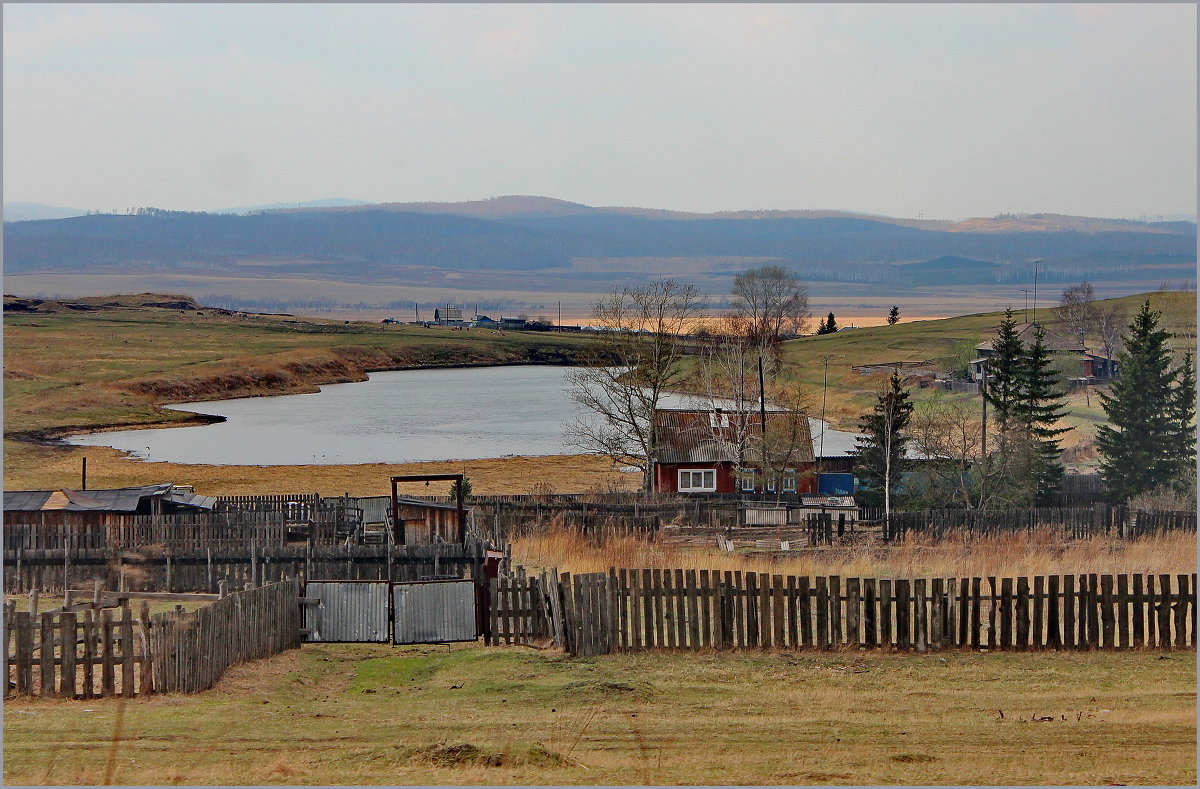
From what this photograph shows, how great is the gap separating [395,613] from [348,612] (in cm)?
67

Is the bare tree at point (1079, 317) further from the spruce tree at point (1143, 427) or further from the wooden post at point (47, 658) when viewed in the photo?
the wooden post at point (47, 658)

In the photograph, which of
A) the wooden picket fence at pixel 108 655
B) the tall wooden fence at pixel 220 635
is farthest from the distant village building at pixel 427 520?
the wooden picket fence at pixel 108 655

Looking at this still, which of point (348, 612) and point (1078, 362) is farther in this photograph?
point (1078, 362)

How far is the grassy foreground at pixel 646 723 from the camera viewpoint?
10.5 m

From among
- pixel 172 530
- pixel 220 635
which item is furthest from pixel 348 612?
pixel 172 530

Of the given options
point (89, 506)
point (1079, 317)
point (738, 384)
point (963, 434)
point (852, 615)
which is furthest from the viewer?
point (1079, 317)

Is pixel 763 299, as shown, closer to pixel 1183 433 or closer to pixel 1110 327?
pixel 1183 433

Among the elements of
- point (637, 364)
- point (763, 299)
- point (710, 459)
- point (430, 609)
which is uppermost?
point (763, 299)

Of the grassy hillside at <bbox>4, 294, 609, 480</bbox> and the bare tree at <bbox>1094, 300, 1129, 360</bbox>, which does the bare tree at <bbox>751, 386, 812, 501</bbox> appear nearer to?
the grassy hillside at <bbox>4, 294, 609, 480</bbox>

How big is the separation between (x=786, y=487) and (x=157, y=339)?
122m

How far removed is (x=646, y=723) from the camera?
39.8 feet

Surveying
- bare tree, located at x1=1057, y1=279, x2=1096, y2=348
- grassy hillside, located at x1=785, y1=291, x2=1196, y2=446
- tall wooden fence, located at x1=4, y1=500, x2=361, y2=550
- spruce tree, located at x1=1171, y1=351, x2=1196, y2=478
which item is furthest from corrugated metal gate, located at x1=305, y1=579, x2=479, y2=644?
bare tree, located at x1=1057, y1=279, x2=1096, y2=348

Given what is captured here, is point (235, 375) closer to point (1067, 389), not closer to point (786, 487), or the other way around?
point (1067, 389)

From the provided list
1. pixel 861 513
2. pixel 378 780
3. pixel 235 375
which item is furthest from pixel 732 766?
pixel 235 375
